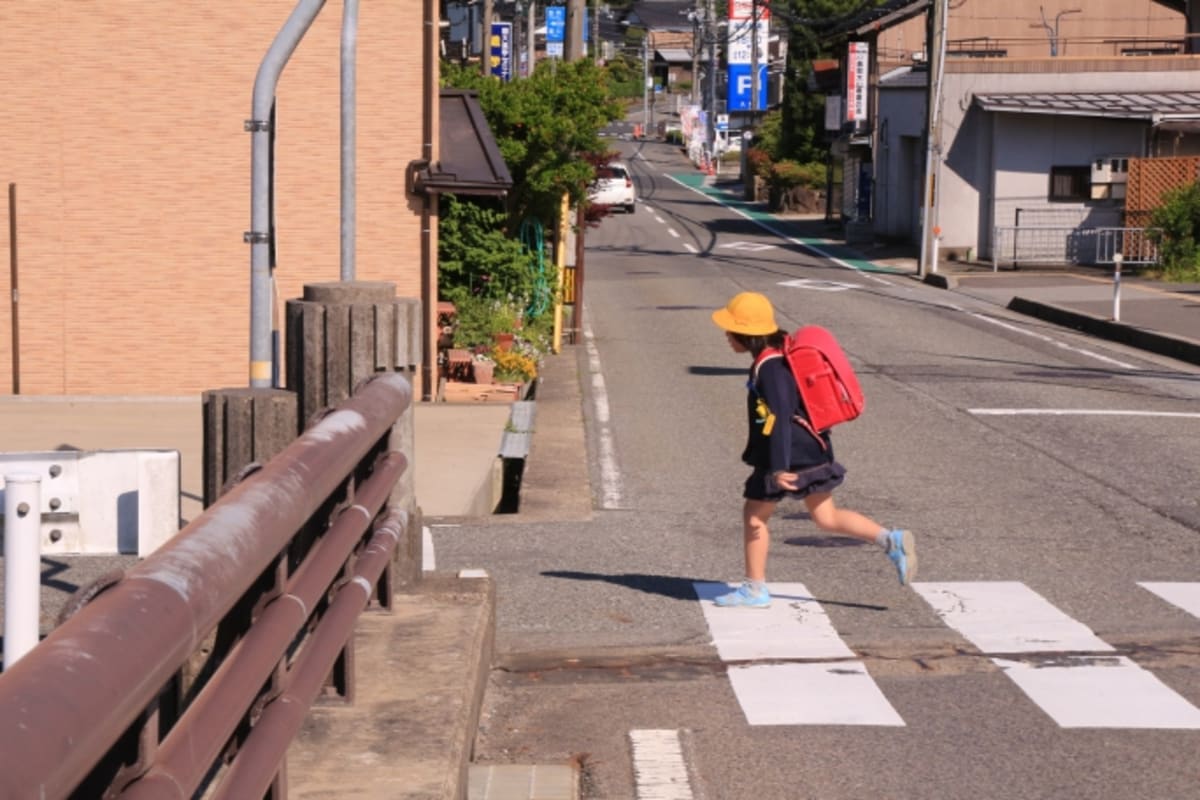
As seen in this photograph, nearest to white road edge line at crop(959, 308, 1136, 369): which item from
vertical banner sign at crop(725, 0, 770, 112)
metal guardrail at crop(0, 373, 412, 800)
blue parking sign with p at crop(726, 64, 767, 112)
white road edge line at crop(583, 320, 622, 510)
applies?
white road edge line at crop(583, 320, 622, 510)

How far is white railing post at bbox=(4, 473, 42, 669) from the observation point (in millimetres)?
3600

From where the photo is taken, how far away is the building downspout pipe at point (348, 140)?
40.7 ft

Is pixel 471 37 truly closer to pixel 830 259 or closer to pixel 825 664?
pixel 830 259

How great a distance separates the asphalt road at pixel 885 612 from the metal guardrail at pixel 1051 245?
65.5ft

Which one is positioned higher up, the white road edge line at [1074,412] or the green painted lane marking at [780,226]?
the green painted lane marking at [780,226]

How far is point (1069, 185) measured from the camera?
38.7 metres

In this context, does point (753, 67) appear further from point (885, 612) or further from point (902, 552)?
point (902, 552)

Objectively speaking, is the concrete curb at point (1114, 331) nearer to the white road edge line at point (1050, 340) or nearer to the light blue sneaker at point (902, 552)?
the white road edge line at point (1050, 340)

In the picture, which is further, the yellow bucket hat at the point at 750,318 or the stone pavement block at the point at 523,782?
the yellow bucket hat at the point at 750,318

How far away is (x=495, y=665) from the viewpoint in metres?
7.39

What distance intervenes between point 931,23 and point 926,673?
99.4ft

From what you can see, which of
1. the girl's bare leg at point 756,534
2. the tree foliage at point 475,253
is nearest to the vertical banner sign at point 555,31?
the tree foliage at point 475,253

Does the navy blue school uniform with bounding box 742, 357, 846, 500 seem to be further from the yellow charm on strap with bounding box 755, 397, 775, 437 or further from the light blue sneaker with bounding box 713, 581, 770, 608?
the light blue sneaker with bounding box 713, 581, 770, 608

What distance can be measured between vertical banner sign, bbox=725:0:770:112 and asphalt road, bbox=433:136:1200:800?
196 ft
